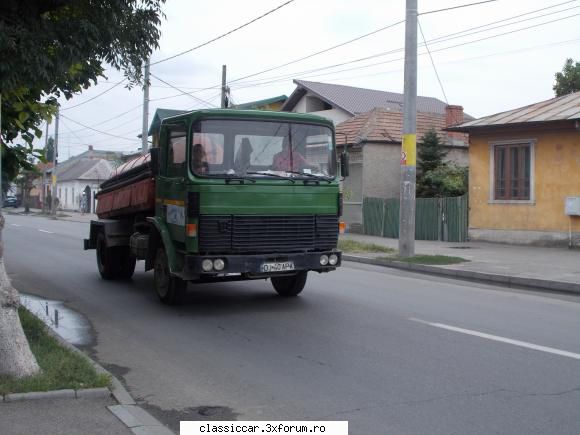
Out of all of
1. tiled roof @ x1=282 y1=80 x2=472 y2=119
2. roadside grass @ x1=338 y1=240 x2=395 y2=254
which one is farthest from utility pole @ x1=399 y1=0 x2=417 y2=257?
tiled roof @ x1=282 y1=80 x2=472 y2=119

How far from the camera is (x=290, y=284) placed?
35.2 ft

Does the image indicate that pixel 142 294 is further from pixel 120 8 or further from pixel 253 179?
pixel 120 8

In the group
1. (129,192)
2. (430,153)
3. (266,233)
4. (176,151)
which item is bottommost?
(266,233)

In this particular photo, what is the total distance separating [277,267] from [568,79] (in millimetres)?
37051

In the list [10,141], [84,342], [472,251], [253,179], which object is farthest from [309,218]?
[472,251]

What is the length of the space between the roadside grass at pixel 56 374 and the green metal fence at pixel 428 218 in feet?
56.4

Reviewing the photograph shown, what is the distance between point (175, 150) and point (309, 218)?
82.3 inches

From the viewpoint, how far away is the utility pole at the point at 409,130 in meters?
16.2

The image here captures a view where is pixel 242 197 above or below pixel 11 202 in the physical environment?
below

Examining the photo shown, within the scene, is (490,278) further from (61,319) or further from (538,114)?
(61,319)

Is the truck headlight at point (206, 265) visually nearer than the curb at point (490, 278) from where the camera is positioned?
Yes

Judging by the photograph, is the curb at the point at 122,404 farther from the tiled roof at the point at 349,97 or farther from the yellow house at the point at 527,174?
the tiled roof at the point at 349,97

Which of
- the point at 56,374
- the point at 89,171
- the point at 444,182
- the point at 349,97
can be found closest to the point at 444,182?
the point at 444,182

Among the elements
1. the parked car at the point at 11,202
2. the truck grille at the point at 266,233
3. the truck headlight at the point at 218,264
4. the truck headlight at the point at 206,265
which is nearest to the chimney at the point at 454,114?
the truck grille at the point at 266,233
